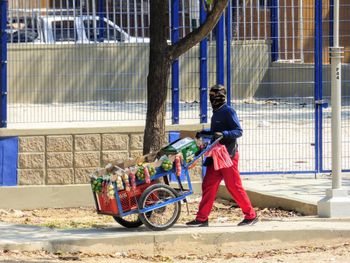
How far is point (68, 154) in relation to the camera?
11977 millimetres

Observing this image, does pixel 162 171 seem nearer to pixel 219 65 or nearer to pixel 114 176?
pixel 114 176

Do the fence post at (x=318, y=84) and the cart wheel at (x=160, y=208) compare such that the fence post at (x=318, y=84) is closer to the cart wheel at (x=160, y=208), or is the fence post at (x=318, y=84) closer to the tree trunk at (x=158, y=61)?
the tree trunk at (x=158, y=61)

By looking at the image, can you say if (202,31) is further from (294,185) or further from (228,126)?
(294,185)

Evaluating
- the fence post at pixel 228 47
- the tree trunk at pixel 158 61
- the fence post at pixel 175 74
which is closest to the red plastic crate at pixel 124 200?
the tree trunk at pixel 158 61

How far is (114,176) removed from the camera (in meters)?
9.44

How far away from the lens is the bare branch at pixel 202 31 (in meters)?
9.75

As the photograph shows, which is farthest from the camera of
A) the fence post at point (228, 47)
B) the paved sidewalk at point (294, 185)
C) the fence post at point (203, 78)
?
the fence post at point (228, 47)

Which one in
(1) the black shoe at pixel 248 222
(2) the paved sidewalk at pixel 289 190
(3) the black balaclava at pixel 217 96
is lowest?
(1) the black shoe at pixel 248 222

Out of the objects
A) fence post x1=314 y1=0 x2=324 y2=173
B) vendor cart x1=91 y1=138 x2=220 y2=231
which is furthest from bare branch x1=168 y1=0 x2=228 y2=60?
fence post x1=314 y1=0 x2=324 y2=173

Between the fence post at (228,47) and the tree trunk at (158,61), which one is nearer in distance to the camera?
the tree trunk at (158,61)

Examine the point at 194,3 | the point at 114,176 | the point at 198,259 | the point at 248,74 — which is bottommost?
the point at 198,259

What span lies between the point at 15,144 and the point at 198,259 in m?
3.61

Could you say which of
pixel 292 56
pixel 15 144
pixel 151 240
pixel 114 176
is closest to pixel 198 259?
pixel 151 240

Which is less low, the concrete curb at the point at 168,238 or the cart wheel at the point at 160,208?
the cart wheel at the point at 160,208
